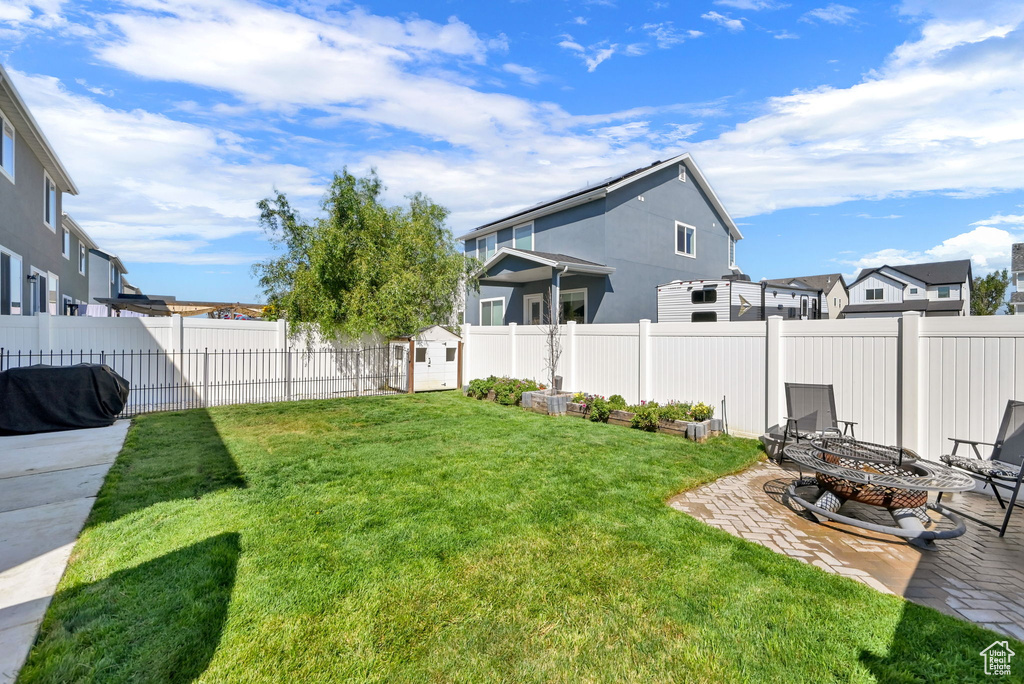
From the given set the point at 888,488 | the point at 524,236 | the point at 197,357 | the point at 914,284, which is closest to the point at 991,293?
the point at 914,284

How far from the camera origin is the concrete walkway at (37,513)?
260 centimetres

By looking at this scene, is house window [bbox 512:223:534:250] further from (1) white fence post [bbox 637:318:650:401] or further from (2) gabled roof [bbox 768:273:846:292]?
(2) gabled roof [bbox 768:273:846:292]

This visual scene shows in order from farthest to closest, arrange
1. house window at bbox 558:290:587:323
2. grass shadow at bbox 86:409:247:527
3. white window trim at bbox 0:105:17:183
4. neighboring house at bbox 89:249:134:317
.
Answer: neighboring house at bbox 89:249:134:317, house window at bbox 558:290:587:323, white window trim at bbox 0:105:17:183, grass shadow at bbox 86:409:247:527

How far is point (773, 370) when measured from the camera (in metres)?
7.05

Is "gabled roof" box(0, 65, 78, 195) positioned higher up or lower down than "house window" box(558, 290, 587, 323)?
higher up

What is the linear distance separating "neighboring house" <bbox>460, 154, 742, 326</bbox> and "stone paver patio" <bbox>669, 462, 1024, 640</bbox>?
9.59m

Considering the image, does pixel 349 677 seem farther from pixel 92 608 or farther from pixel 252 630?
pixel 92 608

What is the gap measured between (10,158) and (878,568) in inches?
677

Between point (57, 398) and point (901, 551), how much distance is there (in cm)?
1167

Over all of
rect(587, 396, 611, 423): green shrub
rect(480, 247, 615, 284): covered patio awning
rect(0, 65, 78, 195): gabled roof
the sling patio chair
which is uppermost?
rect(0, 65, 78, 195): gabled roof

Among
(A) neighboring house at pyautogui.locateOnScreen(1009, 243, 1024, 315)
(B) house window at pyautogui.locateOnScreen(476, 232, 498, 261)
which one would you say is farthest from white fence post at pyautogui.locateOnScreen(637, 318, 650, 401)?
(A) neighboring house at pyautogui.locateOnScreen(1009, 243, 1024, 315)

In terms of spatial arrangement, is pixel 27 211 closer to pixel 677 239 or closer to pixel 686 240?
pixel 677 239

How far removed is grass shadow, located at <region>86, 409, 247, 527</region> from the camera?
443 cm

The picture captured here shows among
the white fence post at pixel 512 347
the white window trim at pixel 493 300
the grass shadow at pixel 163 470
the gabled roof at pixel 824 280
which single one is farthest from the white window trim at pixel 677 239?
the gabled roof at pixel 824 280
